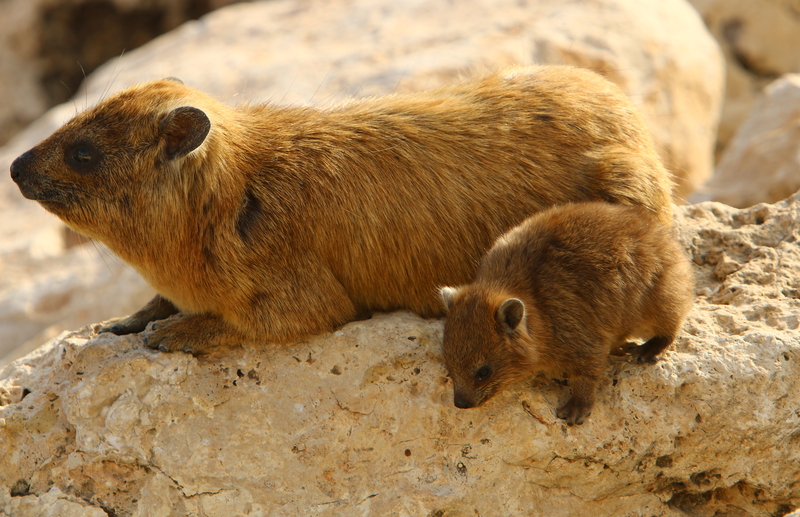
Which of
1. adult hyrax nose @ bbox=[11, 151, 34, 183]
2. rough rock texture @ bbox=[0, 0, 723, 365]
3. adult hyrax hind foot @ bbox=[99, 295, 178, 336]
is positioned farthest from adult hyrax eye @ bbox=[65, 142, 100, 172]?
rough rock texture @ bbox=[0, 0, 723, 365]

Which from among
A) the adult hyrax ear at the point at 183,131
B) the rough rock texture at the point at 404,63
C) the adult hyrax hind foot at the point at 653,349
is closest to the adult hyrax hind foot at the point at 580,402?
the adult hyrax hind foot at the point at 653,349

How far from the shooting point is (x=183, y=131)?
5523 mm

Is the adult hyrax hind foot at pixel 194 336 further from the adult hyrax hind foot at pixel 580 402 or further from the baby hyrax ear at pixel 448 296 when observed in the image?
the adult hyrax hind foot at pixel 580 402

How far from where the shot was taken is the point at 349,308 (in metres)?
5.89

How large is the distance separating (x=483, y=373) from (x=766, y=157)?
25.0 feet

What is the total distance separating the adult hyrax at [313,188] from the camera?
5645 mm

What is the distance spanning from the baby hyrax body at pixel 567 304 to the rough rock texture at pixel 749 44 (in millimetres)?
11637

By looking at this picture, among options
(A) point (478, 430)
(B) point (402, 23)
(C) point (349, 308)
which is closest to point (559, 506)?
(A) point (478, 430)

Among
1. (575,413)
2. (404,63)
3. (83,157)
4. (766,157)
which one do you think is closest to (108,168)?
(83,157)

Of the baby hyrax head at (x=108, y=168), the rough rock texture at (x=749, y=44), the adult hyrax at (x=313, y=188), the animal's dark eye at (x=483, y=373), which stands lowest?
the rough rock texture at (x=749, y=44)

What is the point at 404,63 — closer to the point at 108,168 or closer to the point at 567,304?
the point at 108,168

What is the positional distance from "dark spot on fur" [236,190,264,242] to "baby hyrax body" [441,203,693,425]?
1.41m

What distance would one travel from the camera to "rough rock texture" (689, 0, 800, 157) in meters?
15.9

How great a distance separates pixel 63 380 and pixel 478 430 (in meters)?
2.87
